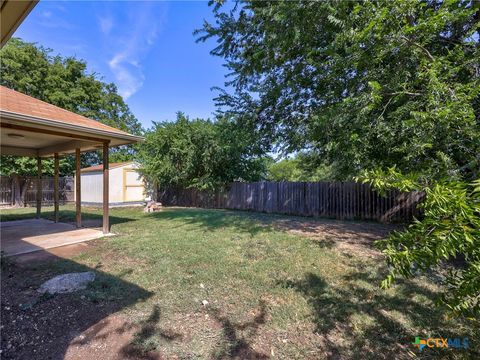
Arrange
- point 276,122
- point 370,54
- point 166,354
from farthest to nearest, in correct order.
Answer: point 276,122 < point 370,54 < point 166,354

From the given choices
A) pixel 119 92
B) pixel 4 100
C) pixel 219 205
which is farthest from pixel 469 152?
pixel 119 92

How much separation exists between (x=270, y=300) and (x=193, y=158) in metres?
10.6

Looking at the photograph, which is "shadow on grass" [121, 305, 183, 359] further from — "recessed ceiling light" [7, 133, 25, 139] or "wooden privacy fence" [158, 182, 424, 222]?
"recessed ceiling light" [7, 133, 25, 139]

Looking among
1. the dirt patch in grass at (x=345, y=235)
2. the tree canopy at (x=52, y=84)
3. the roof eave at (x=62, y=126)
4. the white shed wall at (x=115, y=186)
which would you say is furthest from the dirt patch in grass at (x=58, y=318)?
the tree canopy at (x=52, y=84)

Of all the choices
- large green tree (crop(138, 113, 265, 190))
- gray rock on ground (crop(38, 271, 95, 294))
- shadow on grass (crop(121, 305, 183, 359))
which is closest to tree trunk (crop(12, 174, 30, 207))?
large green tree (crop(138, 113, 265, 190))

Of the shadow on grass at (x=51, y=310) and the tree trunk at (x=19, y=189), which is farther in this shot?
the tree trunk at (x=19, y=189)

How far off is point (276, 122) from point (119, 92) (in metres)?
23.6

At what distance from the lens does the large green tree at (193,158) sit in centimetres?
1265

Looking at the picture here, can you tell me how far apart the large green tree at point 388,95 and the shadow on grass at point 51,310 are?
273cm

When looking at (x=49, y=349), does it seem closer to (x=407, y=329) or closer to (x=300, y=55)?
(x=407, y=329)

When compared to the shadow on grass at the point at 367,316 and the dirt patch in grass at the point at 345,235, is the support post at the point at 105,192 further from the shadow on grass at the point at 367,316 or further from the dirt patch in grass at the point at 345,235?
the shadow on grass at the point at 367,316

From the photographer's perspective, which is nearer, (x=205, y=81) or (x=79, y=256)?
(x=79, y=256)

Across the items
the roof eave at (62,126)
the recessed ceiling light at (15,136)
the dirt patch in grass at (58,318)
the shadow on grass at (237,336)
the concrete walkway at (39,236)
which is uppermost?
the recessed ceiling light at (15,136)

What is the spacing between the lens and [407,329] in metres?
2.41
